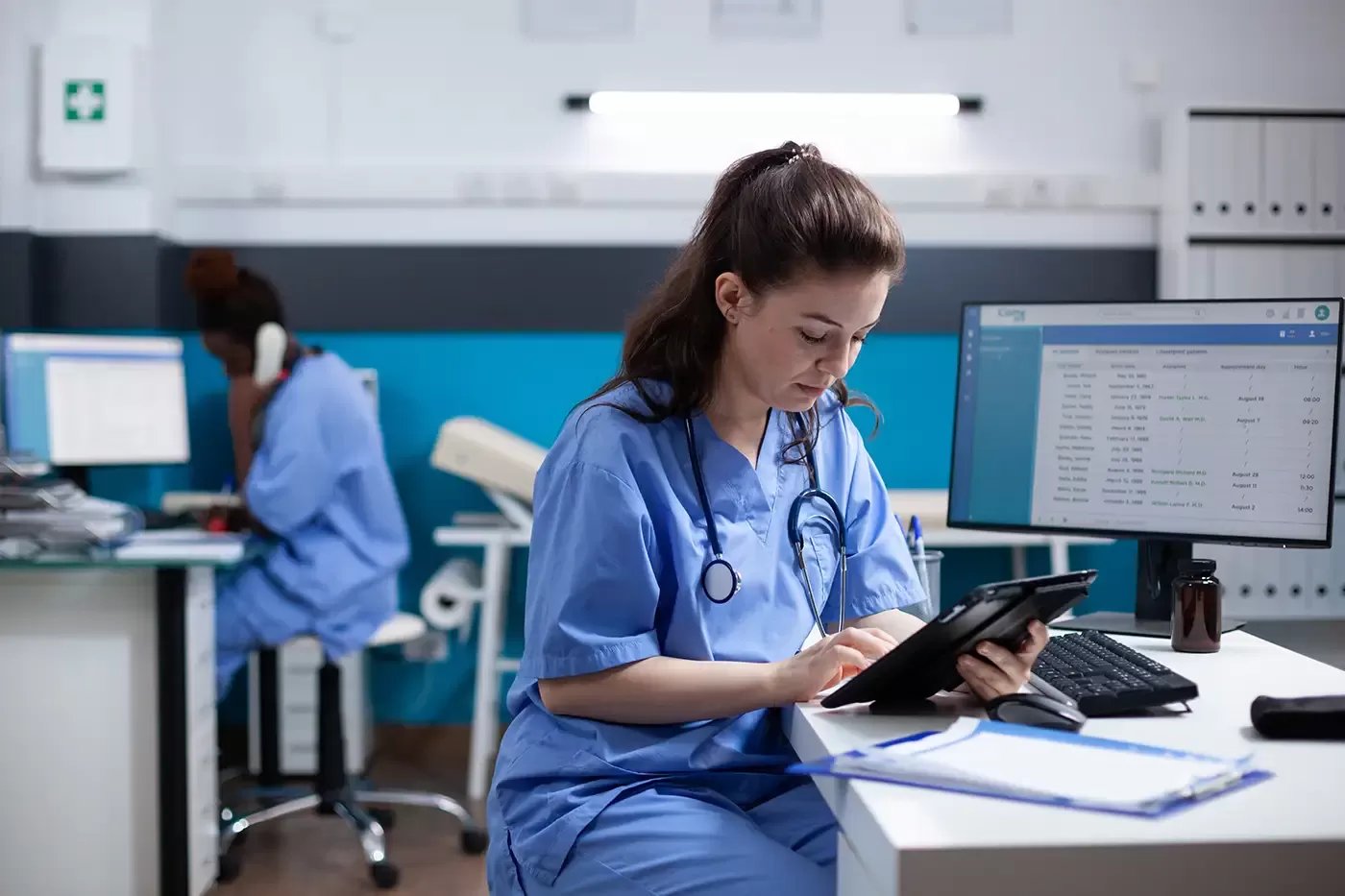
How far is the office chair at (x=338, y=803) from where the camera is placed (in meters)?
2.53

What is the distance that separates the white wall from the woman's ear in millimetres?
2167

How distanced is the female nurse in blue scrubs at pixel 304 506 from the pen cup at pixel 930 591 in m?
1.44

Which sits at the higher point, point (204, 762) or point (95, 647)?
point (95, 647)

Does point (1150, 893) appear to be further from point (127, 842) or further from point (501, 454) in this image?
point (501, 454)

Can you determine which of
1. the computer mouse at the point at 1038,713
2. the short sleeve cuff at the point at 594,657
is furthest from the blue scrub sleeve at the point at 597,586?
the computer mouse at the point at 1038,713

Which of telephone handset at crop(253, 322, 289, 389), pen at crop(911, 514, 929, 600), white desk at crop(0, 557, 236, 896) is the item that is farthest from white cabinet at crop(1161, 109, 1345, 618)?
white desk at crop(0, 557, 236, 896)

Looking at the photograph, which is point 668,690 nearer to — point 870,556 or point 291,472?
point 870,556

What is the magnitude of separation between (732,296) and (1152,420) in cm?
63

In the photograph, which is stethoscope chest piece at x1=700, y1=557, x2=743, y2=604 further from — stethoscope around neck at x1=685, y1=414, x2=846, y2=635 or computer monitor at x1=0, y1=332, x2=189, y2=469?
computer monitor at x1=0, y1=332, x2=189, y2=469

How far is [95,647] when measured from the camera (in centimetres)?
217

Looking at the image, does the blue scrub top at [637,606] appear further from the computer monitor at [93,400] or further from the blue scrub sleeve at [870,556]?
the computer monitor at [93,400]

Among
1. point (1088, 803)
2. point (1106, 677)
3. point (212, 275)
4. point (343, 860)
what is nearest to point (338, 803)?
point (343, 860)

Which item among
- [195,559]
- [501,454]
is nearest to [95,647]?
[195,559]

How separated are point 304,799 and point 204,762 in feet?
1.34
